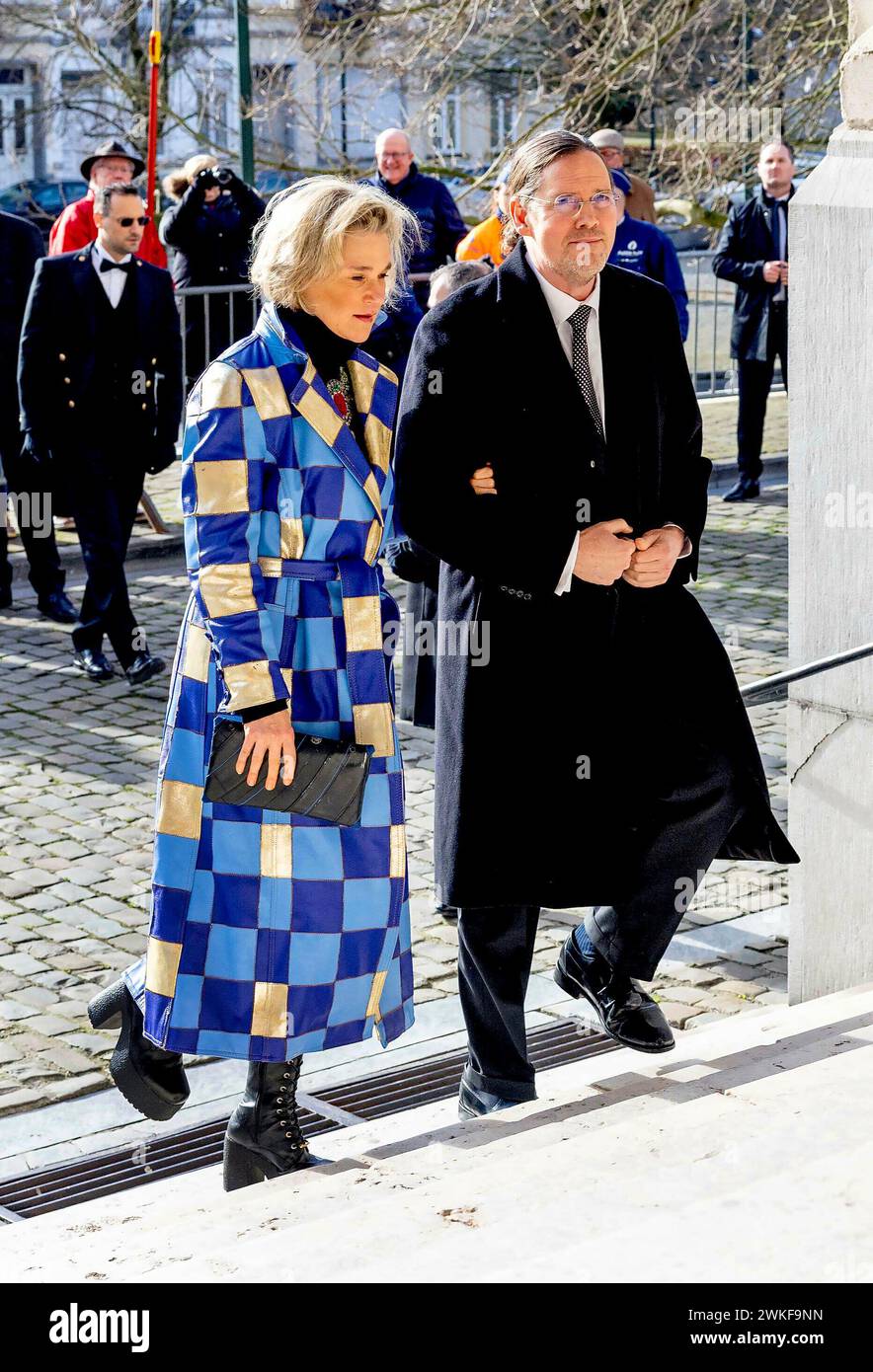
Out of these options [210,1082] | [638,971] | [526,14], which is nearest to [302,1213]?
[638,971]

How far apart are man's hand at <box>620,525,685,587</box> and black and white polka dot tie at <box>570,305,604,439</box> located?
244 millimetres

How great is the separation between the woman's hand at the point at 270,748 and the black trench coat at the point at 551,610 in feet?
1.61

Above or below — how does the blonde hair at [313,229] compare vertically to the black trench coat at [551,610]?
above

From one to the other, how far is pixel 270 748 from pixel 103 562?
16.5ft

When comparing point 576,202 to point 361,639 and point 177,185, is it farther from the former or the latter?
point 177,185

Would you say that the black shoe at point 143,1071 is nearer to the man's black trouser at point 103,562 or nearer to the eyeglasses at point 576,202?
the eyeglasses at point 576,202

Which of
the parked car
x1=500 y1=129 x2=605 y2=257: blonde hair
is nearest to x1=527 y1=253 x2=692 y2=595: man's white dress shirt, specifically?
x1=500 y1=129 x2=605 y2=257: blonde hair

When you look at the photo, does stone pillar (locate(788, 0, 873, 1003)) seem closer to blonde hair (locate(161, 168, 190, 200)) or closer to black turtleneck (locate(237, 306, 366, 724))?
black turtleneck (locate(237, 306, 366, 724))

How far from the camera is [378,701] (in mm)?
3881

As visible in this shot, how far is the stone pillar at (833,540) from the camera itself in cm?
462

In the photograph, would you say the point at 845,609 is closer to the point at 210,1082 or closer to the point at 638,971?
the point at 638,971

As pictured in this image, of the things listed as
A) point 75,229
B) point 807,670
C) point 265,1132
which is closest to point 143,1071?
point 265,1132

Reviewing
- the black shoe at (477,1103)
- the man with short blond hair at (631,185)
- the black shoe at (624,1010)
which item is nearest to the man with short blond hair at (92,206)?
the man with short blond hair at (631,185)

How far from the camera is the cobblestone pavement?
506 cm
